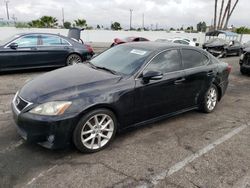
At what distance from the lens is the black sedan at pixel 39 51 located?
7801 mm

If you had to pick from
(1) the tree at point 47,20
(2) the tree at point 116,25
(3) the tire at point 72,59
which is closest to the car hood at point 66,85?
(3) the tire at point 72,59

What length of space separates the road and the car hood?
2.55ft

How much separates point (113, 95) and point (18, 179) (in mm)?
1545

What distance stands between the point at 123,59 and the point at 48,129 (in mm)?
1786

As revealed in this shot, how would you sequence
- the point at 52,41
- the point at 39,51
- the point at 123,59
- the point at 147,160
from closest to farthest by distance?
the point at 147,160 < the point at 123,59 < the point at 39,51 < the point at 52,41

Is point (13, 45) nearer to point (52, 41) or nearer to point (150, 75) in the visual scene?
point (52, 41)

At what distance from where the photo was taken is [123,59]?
418cm

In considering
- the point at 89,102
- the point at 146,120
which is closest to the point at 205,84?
the point at 146,120

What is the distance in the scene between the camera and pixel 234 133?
423 cm

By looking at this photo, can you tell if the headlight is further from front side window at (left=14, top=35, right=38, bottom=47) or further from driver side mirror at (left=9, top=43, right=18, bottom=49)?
front side window at (left=14, top=35, right=38, bottom=47)

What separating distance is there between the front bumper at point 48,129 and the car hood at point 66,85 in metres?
0.25

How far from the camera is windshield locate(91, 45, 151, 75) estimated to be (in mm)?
3896

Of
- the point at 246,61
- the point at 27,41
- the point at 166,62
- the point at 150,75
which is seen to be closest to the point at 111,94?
the point at 150,75

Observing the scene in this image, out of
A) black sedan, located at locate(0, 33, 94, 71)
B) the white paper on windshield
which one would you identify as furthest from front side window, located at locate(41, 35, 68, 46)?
the white paper on windshield
